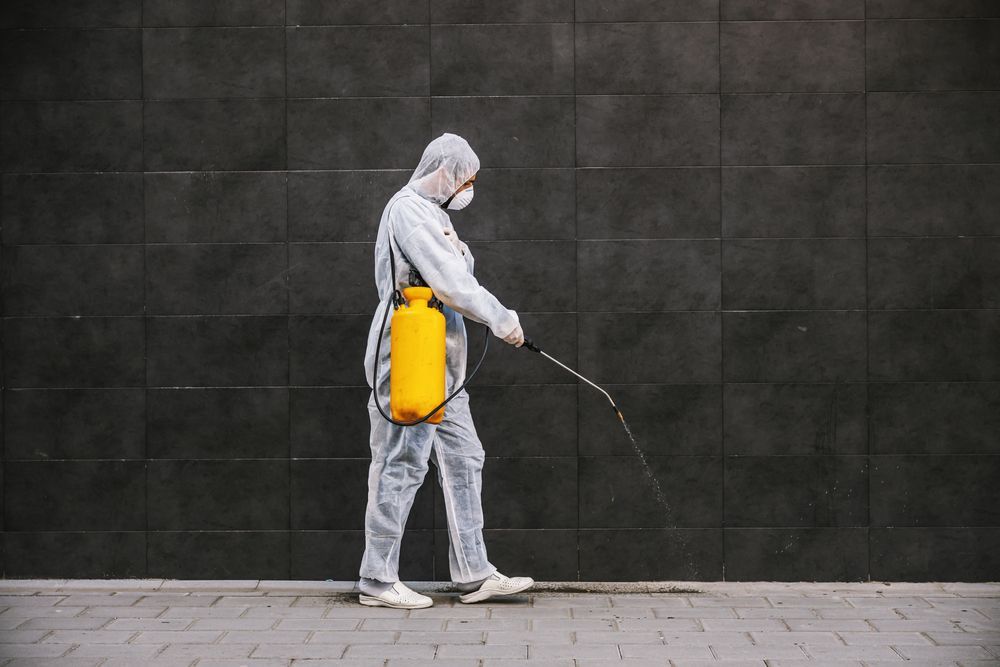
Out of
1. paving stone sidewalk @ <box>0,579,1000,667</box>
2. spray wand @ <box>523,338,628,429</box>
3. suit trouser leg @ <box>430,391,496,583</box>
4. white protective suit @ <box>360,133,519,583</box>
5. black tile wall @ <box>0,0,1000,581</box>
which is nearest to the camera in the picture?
paving stone sidewalk @ <box>0,579,1000,667</box>

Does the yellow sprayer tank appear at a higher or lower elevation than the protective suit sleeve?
lower

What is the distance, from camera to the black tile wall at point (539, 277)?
16.0 ft

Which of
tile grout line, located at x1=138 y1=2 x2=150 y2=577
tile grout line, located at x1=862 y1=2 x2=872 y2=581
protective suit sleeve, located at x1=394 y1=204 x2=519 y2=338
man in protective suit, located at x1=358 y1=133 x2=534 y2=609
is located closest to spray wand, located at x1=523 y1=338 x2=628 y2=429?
protective suit sleeve, located at x1=394 y1=204 x2=519 y2=338

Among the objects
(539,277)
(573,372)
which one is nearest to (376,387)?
(573,372)

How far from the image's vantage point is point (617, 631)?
4152 millimetres

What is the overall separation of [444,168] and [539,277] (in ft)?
2.34

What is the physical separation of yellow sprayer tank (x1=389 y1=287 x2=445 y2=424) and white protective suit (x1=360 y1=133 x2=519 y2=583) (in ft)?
0.66

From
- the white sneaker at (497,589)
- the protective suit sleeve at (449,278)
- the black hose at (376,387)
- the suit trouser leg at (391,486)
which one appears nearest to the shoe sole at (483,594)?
the white sneaker at (497,589)

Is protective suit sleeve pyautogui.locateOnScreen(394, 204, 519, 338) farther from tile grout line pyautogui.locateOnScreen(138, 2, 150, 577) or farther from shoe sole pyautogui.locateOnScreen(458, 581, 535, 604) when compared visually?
tile grout line pyautogui.locateOnScreen(138, 2, 150, 577)

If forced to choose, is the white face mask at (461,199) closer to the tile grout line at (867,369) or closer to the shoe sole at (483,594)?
the shoe sole at (483,594)

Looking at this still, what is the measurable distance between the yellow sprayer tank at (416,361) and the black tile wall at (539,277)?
0.69 m

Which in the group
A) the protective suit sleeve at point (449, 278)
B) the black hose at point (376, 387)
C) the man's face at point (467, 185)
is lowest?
the black hose at point (376, 387)

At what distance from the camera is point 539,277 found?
4.91 metres

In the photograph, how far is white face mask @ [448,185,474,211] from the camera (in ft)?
15.1
